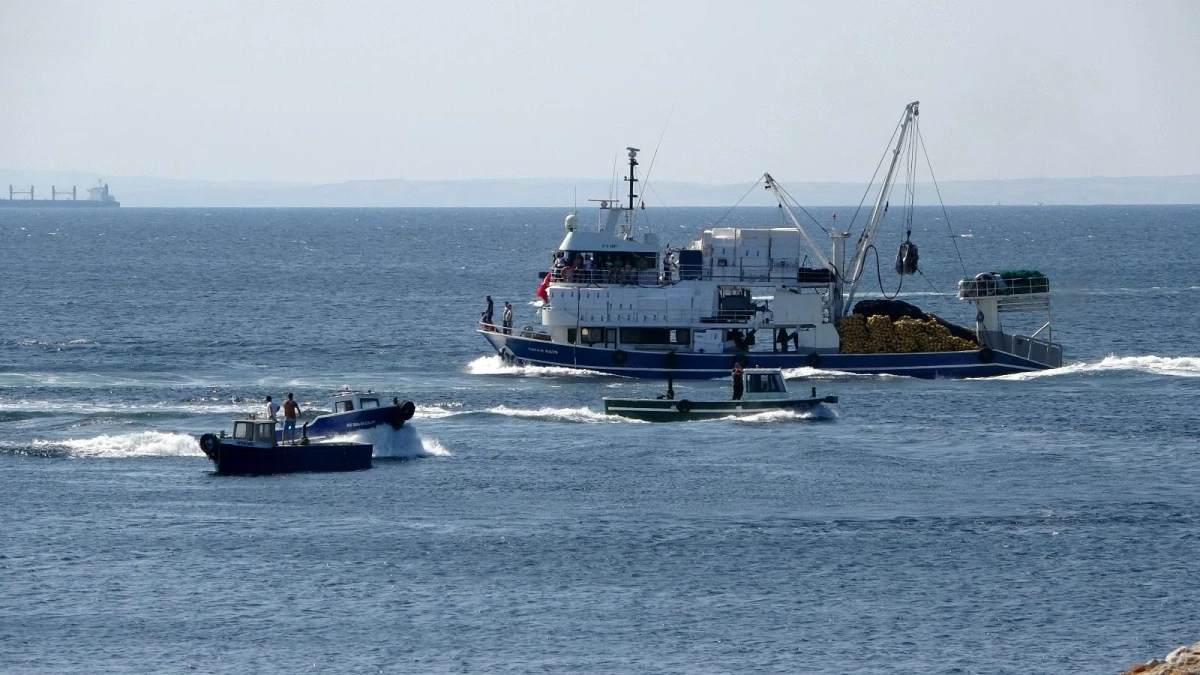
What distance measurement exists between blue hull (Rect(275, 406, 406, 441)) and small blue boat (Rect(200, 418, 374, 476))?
1.50 m

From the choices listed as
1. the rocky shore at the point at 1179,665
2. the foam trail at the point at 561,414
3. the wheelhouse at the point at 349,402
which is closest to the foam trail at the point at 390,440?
the wheelhouse at the point at 349,402

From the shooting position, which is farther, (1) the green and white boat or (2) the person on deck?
(2) the person on deck

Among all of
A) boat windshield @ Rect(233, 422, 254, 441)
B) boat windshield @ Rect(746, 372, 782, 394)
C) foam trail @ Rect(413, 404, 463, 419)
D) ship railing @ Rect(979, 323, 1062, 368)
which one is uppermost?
ship railing @ Rect(979, 323, 1062, 368)

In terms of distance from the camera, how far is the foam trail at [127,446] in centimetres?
5528

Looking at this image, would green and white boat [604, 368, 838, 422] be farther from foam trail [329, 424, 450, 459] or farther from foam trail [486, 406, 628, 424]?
foam trail [329, 424, 450, 459]

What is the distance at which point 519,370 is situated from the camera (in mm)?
75312

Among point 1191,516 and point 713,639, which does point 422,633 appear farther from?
point 1191,516

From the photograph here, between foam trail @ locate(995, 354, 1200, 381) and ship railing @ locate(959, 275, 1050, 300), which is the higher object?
ship railing @ locate(959, 275, 1050, 300)

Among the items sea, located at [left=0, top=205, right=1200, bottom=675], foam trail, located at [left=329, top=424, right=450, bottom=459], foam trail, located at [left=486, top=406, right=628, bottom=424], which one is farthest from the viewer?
foam trail, located at [left=486, top=406, right=628, bottom=424]

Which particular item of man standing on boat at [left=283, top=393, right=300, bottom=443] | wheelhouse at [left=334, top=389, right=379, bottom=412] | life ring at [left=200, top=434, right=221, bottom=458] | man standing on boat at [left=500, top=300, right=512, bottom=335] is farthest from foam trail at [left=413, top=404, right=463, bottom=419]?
life ring at [left=200, top=434, right=221, bottom=458]

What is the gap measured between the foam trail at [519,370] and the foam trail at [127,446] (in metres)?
20.8

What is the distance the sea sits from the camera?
34969 mm

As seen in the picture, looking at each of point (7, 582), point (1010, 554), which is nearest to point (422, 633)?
point (7, 582)

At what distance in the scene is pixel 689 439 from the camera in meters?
58.2
